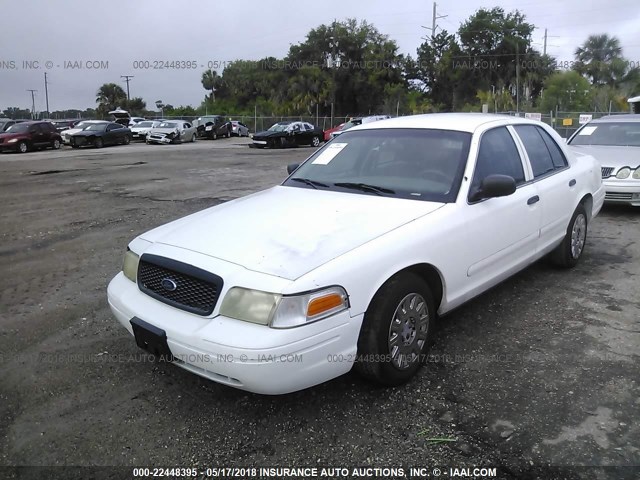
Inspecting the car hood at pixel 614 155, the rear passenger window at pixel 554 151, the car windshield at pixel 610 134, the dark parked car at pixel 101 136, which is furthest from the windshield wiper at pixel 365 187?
the dark parked car at pixel 101 136

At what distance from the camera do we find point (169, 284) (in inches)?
121

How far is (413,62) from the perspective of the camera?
6078cm

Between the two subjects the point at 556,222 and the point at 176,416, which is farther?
the point at 556,222

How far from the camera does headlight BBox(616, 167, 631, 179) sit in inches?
316

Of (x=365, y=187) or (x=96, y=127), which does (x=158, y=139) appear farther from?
(x=365, y=187)

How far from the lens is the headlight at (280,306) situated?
8.91ft

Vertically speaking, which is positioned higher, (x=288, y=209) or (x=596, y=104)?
(x=596, y=104)

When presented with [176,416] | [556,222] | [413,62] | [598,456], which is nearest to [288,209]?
[176,416]

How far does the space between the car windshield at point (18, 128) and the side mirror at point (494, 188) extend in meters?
25.7

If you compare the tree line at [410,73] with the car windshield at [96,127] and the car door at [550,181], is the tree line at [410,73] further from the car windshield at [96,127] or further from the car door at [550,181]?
the car door at [550,181]

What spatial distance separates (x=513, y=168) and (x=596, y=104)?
130 ft

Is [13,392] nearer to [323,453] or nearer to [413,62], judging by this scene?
[323,453]

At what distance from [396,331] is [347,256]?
60 cm

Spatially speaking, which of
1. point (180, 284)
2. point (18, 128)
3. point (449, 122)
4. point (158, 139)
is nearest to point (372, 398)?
point (180, 284)
